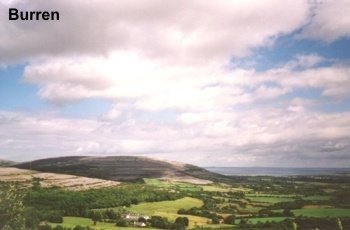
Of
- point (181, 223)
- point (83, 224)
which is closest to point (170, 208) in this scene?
point (181, 223)

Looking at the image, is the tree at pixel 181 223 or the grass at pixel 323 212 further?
the tree at pixel 181 223

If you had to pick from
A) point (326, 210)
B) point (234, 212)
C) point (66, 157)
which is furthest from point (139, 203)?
point (66, 157)

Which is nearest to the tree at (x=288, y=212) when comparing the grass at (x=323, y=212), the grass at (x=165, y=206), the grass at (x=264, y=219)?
the grass at (x=323, y=212)

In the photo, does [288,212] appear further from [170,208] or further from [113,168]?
[113,168]

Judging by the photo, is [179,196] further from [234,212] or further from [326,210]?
[326,210]

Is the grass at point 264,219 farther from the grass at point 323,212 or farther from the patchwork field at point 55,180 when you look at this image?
the patchwork field at point 55,180

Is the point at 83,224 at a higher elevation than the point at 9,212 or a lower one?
lower
